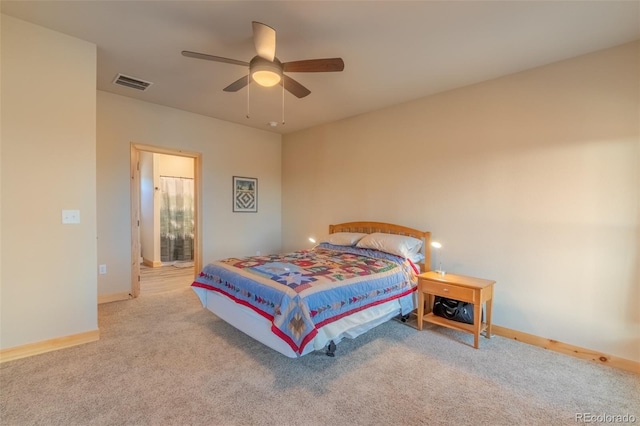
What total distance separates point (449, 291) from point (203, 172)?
4.07 meters

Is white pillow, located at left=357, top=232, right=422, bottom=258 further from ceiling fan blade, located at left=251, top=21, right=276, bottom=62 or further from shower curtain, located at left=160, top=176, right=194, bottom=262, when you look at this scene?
shower curtain, located at left=160, top=176, right=194, bottom=262

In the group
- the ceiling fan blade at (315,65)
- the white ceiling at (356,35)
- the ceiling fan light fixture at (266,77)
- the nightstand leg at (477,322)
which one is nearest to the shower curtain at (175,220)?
the white ceiling at (356,35)

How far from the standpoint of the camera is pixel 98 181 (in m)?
3.94

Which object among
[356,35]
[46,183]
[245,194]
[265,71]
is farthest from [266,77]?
[245,194]

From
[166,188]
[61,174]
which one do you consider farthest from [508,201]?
[166,188]

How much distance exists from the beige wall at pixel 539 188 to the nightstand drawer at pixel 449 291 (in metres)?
0.61

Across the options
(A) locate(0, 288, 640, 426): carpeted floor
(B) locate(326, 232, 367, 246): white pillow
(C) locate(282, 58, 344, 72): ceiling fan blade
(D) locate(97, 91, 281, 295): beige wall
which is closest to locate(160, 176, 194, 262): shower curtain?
(D) locate(97, 91, 281, 295): beige wall

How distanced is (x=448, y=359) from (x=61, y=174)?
3.91m

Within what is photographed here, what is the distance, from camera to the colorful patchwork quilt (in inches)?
90.0

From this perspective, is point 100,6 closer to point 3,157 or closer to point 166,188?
point 3,157

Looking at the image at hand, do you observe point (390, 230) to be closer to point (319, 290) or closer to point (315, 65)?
point (319, 290)

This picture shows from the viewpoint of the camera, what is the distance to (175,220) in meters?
6.93

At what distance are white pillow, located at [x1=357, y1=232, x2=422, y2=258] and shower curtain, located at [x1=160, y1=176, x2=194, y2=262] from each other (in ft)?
16.4

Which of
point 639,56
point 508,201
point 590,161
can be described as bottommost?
point 508,201
